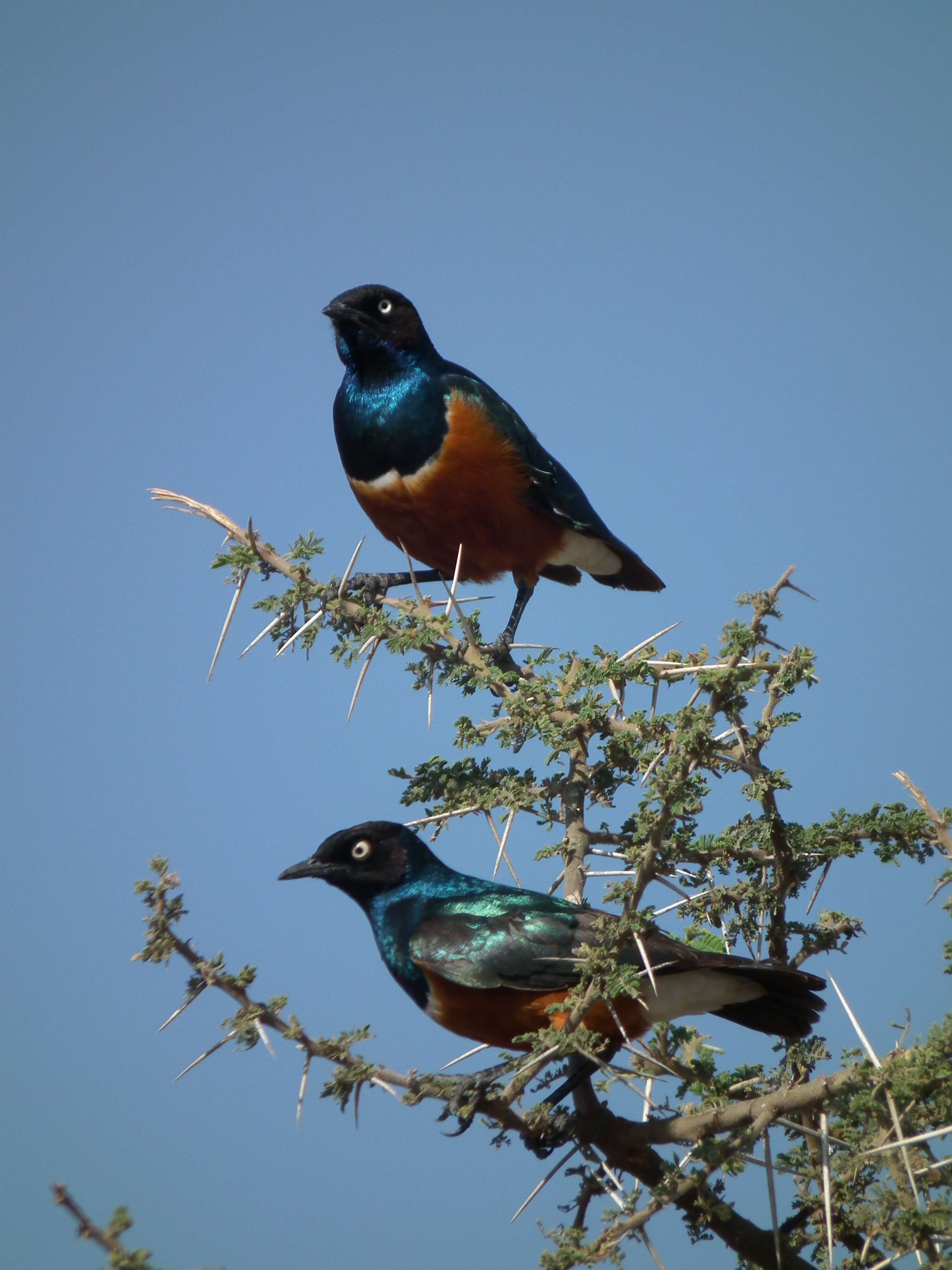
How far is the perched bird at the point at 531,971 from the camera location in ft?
11.1

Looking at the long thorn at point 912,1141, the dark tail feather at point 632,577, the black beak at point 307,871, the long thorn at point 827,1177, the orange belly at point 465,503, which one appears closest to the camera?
the long thorn at point 912,1141

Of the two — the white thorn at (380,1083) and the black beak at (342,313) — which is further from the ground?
the black beak at (342,313)

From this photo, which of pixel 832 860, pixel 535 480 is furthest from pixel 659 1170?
pixel 535 480

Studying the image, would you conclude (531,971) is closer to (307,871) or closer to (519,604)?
(307,871)

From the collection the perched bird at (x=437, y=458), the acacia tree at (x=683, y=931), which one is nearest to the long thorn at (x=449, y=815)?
the acacia tree at (x=683, y=931)

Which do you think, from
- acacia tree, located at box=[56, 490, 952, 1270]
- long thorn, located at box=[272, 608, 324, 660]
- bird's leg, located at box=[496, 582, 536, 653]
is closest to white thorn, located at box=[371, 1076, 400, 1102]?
acacia tree, located at box=[56, 490, 952, 1270]

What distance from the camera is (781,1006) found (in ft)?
11.5

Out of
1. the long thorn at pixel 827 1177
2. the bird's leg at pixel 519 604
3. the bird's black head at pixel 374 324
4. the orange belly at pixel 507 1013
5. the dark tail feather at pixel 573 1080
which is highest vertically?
the bird's black head at pixel 374 324

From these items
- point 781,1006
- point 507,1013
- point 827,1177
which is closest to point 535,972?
point 507,1013

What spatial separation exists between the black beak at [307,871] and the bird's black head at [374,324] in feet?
8.64

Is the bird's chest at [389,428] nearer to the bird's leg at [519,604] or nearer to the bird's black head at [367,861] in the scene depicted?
the bird's leg at [519,604]

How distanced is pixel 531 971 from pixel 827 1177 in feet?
3.16

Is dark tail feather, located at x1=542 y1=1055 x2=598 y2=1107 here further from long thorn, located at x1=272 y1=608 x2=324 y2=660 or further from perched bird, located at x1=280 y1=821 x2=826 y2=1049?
long thorn, located at x1=272 y1=608 x2=324 y2=660

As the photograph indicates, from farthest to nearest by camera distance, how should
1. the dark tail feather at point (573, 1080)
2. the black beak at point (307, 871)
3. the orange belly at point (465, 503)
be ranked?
the orange belly at point (465, 503), the black beak at point (307, 871), the dark tail feather at point (573, 1080)
